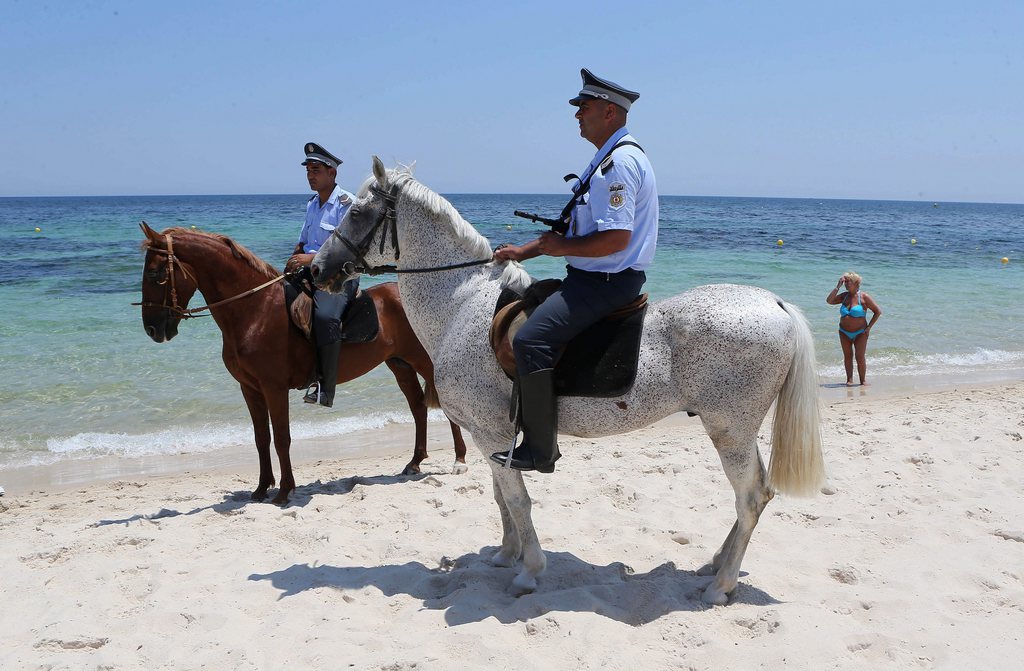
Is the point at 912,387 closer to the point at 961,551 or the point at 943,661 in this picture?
the point at 961,551

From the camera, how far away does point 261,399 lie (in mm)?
6285

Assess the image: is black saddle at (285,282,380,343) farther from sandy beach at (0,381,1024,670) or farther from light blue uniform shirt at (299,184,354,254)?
sandy beach at (0,381,1024,670)

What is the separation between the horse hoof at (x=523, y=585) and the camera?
4.15 meters

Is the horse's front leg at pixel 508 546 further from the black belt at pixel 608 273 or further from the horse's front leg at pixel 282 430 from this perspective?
the horse's front leg at pixel 282 430

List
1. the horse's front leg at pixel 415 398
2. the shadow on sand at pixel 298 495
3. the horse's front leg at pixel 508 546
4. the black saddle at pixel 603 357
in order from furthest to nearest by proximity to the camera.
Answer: the horse's front leg at pixel 415 398 < the shadow on sand at pixel 298 495 < the horse's front leg at pixel 508 546 < the black saddle at pixel 603 357

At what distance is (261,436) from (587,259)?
382cm

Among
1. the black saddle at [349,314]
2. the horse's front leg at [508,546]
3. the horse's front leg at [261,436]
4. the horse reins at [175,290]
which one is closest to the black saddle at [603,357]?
the horse's front leg at [508,546]

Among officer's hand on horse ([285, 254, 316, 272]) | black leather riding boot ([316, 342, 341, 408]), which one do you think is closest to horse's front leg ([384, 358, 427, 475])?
black leather riding boot ([316, 342, 341, 408])

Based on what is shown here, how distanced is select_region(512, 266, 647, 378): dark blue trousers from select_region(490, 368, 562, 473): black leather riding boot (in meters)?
0.07

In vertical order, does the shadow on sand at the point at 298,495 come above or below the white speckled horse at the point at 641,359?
below

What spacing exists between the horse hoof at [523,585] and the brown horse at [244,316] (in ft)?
8.54

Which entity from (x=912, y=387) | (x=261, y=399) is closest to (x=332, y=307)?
(x=261, y=399)

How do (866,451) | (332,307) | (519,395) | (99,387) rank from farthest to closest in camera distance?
(99,387) → (866,451) → (332,307) → (519,395)

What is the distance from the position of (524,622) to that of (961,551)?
9.19 feet
